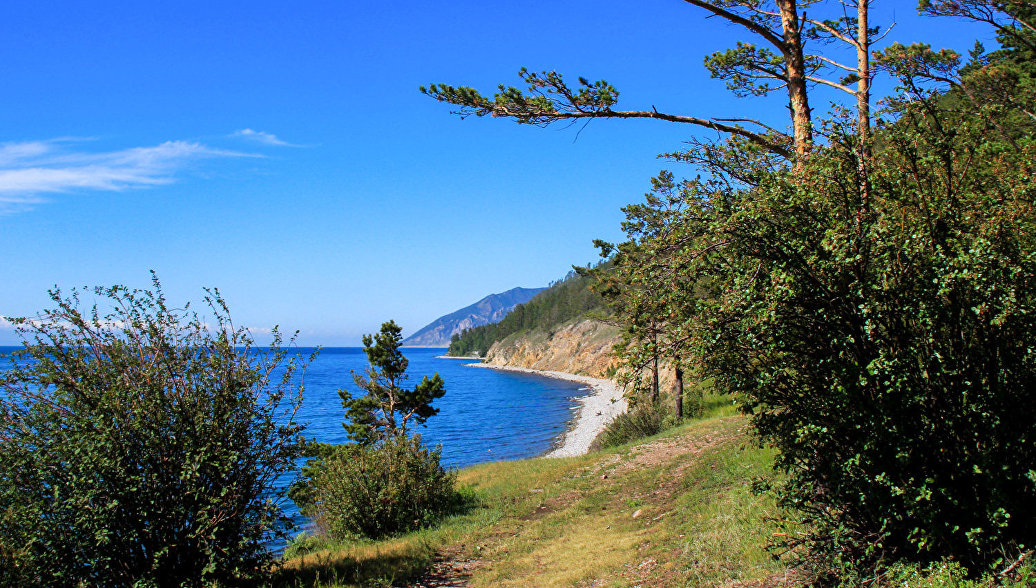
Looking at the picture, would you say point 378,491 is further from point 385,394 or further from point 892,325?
point 385,394

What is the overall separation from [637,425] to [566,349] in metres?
93.5

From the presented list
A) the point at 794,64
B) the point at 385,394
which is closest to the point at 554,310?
the point at 385,394

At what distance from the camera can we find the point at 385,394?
26.4 m

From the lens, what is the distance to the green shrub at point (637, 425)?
2344cm

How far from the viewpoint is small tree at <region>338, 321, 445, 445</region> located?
1009 inches

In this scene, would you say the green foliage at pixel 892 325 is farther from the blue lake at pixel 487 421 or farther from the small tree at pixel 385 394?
the small tree at pixel 385 394

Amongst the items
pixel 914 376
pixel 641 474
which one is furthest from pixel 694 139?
pixel 641 474

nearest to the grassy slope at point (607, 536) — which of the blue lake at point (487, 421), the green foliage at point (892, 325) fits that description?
the green foliage at point (892, 325)

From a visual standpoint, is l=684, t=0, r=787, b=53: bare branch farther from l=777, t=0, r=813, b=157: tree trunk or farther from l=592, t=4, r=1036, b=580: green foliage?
l=592, t=4, r=1036, b=580: green foliage

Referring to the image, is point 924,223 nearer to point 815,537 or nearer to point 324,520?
point 815,537

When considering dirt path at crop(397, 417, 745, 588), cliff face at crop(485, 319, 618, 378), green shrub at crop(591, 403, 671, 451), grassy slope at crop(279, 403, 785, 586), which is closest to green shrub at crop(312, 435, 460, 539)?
grassy slope at crop(279, 403, 785, 586)

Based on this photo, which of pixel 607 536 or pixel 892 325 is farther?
pixel 607 536

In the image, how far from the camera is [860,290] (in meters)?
4.33

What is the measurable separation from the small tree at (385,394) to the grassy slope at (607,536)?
35.7 ft
